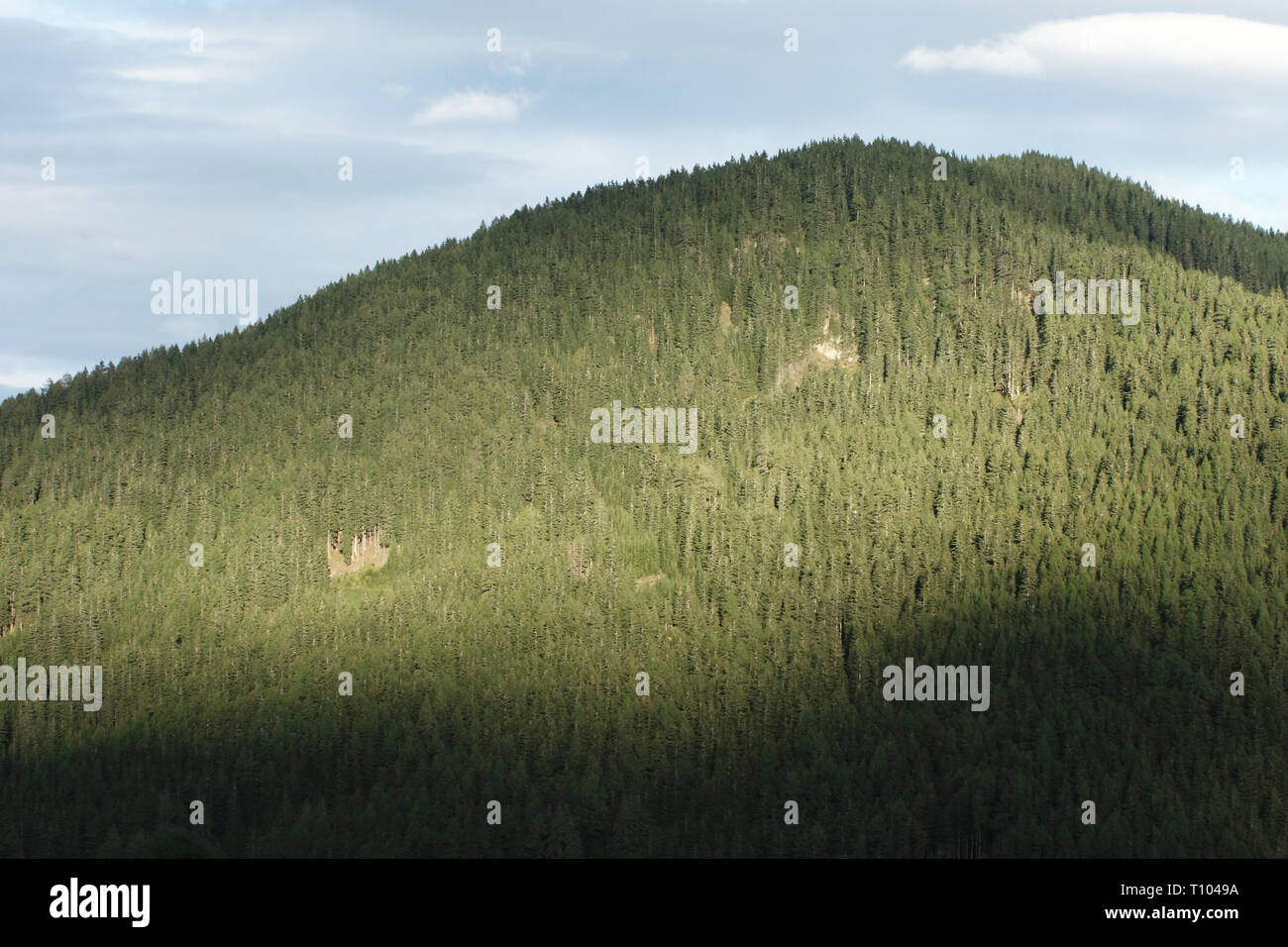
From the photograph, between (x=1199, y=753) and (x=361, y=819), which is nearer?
(x=361, y=819)

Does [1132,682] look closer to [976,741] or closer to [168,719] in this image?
[976,741]

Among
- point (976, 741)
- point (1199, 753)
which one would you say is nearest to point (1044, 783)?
point (976, 741)

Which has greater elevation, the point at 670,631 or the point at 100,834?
the point at 670,631

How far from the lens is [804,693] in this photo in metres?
187

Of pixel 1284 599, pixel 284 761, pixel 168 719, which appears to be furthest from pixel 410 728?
pixel 1284 599

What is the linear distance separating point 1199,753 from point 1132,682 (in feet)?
48.2

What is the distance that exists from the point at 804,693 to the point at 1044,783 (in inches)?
1334

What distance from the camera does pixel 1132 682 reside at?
184 m

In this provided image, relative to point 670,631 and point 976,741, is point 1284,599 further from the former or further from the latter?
point 670,631
